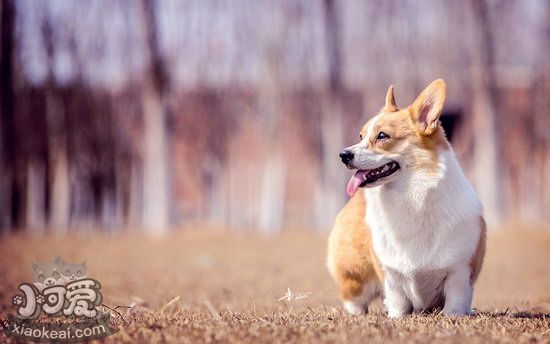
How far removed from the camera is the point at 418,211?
166 inches

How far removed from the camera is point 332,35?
18422mm

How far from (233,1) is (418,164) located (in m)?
20.7

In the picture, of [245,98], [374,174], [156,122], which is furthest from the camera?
[245,98]

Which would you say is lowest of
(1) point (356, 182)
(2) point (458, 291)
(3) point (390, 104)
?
(2) point (458, 291)

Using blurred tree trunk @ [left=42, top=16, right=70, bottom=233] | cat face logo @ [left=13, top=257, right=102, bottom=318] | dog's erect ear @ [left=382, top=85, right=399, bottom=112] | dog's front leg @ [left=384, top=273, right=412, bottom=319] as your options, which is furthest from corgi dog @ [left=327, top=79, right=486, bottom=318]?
blurred tree trunk @ [left=42, top=16, right=70, bottom=233]

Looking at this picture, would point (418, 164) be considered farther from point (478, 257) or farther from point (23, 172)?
point (23, 172)

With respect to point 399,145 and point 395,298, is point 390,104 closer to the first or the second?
point 399,145

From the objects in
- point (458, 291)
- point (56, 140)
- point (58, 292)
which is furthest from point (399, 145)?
point (56, 140)

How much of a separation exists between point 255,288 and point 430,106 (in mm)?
4229

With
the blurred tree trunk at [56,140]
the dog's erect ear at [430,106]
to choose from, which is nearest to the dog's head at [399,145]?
the dog's erect ear at [430,106]

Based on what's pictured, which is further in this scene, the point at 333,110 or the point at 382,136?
the point at 333,110

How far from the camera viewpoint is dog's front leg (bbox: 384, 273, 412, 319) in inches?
172

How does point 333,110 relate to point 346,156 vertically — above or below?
below

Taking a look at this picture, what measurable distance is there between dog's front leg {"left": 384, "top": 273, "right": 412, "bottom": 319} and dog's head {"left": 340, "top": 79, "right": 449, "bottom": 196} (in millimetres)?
672
